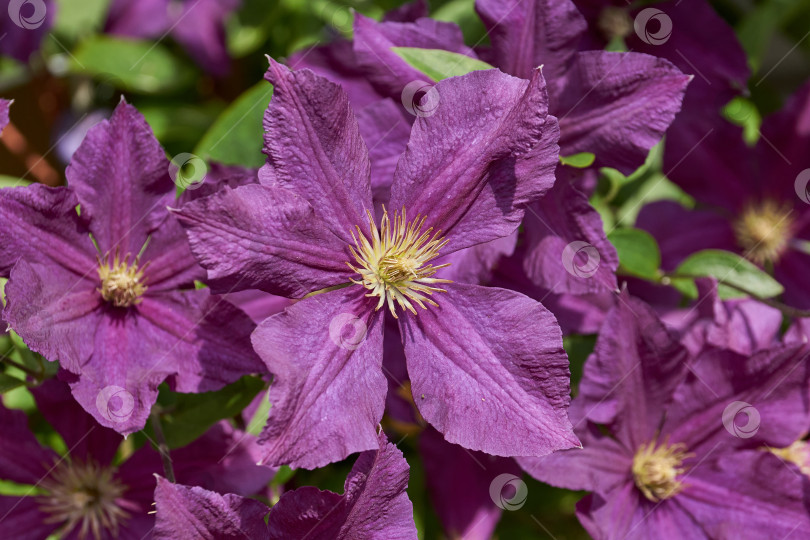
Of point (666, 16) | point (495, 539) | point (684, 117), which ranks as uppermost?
point (666, 16)

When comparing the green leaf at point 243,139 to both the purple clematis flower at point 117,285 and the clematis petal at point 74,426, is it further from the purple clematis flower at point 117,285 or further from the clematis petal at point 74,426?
the clematis petal at point 74,426

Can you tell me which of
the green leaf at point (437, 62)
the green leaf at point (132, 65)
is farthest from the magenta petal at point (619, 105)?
the green leaf at point (132, 65)

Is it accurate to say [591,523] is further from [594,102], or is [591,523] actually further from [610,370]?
[594,102]

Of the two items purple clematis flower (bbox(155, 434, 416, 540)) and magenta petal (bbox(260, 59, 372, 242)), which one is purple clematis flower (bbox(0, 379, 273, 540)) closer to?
purple clematis flower (bbox(155, 434, 416, 540))

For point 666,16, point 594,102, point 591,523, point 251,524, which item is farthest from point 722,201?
point 251,524

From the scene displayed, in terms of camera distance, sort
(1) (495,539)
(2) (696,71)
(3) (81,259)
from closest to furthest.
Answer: (3) (81,259)
(2) (696,71)
(1) (495,539)

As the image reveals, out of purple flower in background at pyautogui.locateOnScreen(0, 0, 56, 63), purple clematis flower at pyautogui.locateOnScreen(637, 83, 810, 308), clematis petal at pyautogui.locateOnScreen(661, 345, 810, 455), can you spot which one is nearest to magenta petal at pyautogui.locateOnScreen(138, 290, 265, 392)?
clematis petal at pyautogui.locateOnScreen(661, 345, 810, 455)
